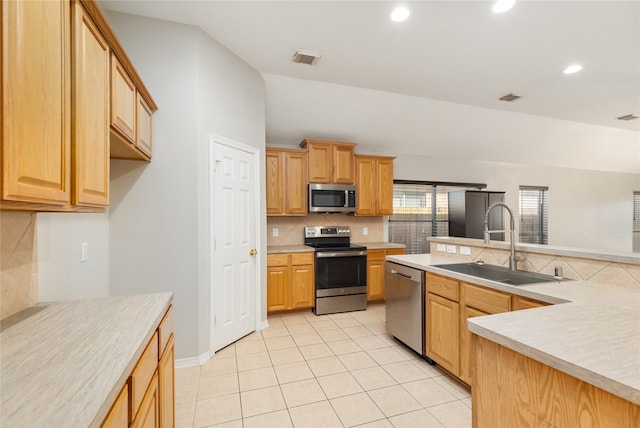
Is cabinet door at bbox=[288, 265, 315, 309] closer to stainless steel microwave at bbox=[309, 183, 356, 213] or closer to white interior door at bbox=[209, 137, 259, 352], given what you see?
white interior door at bbox=[209, 137, 259, 352]

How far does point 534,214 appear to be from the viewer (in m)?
6.06

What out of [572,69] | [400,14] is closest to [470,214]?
[572,69]

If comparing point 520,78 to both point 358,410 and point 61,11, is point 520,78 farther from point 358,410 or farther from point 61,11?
point 61,11

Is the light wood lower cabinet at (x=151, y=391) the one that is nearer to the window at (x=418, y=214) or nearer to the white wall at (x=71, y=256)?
the white wall at (x=71, y=256)

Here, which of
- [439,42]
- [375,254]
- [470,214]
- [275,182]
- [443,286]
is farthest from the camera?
[470,214]

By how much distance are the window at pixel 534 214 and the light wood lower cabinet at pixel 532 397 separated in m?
5.98

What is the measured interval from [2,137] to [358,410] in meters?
2.25

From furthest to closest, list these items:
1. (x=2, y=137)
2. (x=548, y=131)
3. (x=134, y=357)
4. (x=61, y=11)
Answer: (x=548, y=131), (x=61, y=11), (x=134, y=357), (x=2, y=137)

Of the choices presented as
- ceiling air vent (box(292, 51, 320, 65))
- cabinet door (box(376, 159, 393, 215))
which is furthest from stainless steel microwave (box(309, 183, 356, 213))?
ceiling air vent (box(292, 51, 320, 65))

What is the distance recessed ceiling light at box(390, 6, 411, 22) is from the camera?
216cm

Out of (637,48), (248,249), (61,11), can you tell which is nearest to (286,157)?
(248,249)

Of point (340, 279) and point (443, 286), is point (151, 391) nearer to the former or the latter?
point (443, 286)

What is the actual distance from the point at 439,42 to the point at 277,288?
3.27 m

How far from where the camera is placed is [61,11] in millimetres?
1031
